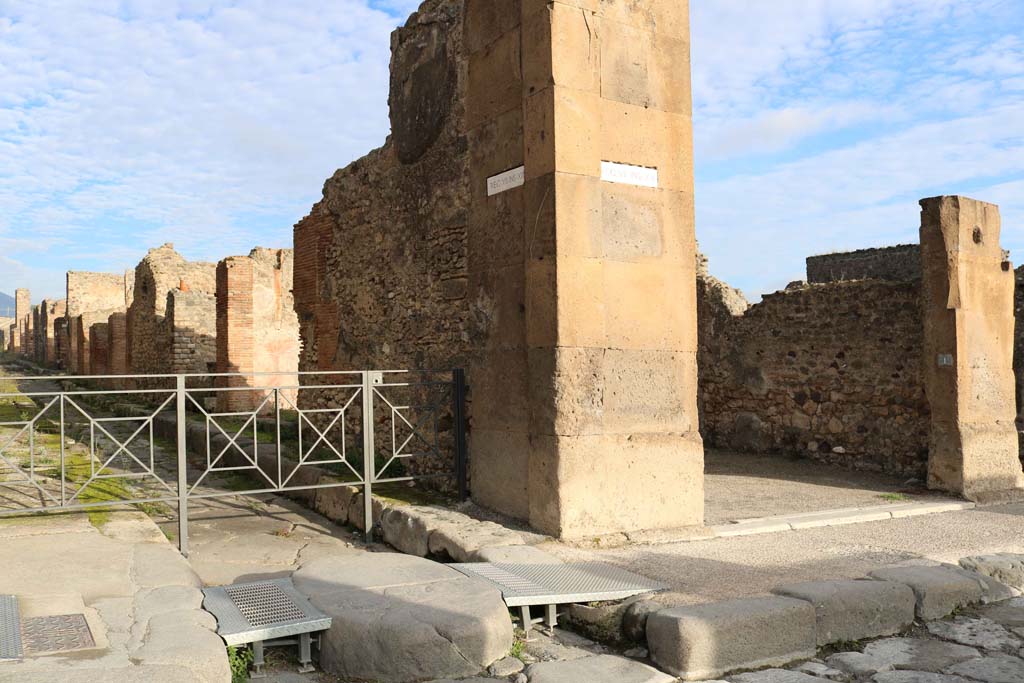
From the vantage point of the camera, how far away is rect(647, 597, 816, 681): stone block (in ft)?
11.3

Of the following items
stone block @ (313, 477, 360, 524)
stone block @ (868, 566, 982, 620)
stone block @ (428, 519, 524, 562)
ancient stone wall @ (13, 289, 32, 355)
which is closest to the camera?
stone block @ (868, 566, 982, 620)

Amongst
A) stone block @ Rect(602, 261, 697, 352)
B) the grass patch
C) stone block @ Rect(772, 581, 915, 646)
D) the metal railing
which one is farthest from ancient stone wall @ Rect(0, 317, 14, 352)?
stone block @ Rect(772, 581, 915, 646)

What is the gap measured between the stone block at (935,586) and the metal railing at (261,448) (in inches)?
128

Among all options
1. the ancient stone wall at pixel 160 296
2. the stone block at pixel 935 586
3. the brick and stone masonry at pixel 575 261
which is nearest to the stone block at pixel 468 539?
the brick and stone masonry at pixel 575 261

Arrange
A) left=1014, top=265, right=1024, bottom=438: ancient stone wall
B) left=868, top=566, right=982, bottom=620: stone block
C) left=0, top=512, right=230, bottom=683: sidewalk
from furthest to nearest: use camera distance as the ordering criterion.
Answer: left=1014, top=265, right=1024, bottom=438: ancient stone wall
left=868, top=566, right=982, bottom=620: stone block
left=0, top=512, right=230, bottom=683: sidewalk

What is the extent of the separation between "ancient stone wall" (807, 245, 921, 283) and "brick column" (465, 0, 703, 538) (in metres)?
11.6

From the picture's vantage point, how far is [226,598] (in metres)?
4.04

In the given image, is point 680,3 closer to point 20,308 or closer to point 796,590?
point 796,590

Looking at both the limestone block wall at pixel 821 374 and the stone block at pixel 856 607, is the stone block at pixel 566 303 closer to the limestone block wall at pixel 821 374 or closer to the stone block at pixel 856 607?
the stone block at pixel 856 607

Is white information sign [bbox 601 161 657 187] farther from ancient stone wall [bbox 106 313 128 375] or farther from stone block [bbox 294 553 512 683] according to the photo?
ancient stone wall [bbox 106 313 128 375]

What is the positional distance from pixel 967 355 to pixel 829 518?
2694 mm

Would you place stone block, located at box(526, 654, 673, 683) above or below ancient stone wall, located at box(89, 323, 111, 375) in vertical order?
below

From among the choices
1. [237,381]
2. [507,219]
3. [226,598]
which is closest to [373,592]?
[226,598]

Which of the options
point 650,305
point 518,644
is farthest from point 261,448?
point 518,644
